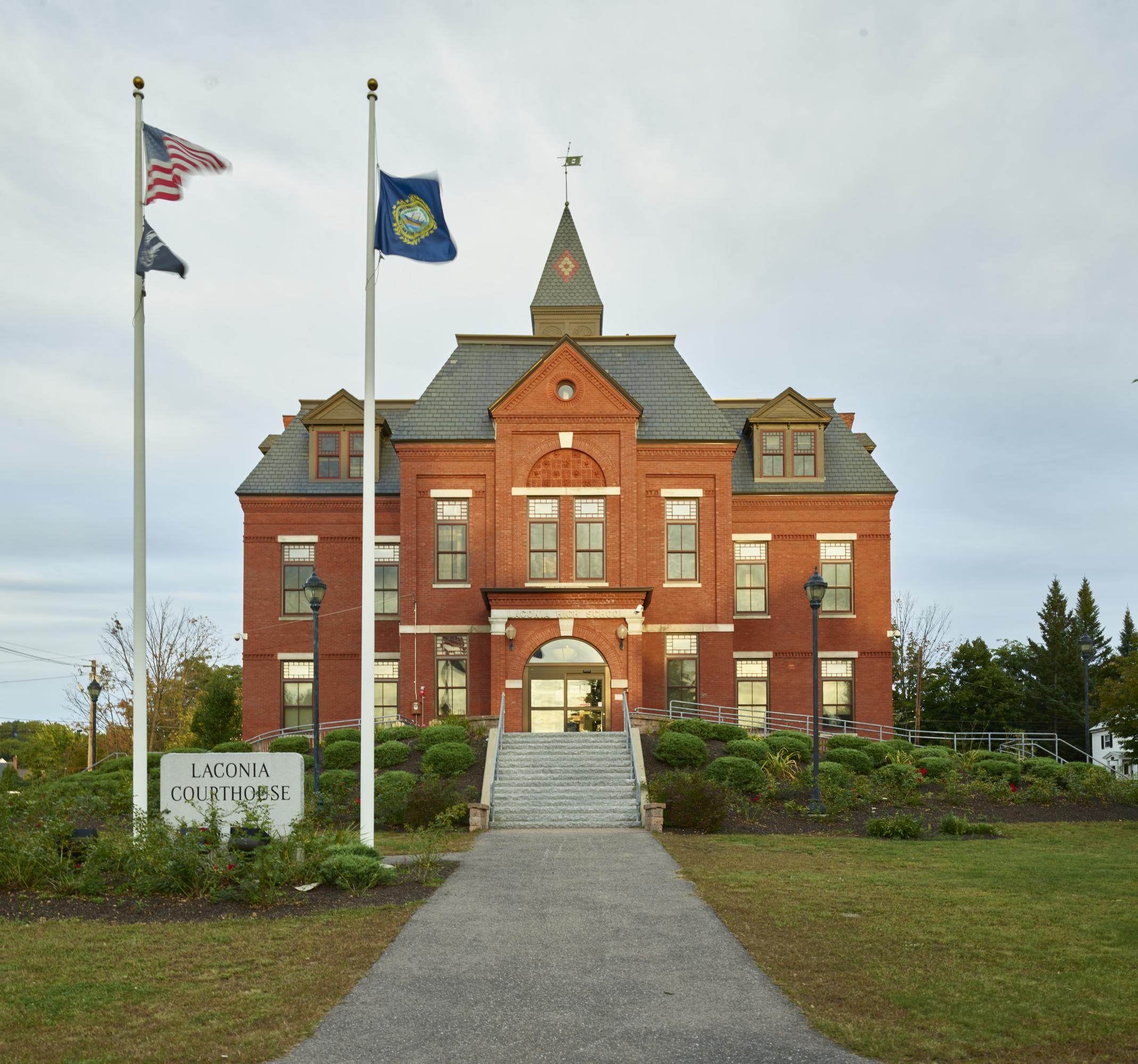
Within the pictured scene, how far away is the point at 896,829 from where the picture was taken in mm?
20297

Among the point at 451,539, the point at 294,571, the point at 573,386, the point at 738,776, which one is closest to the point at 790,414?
the point at 573,386

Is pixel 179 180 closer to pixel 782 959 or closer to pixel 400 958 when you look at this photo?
pixel 400 958

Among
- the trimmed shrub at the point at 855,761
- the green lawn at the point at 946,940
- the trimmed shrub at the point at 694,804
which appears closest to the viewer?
the green lawn at the point at 946,940

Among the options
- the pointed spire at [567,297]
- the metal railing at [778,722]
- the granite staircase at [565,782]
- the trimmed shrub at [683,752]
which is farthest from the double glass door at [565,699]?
the pointed spire at [567,297]

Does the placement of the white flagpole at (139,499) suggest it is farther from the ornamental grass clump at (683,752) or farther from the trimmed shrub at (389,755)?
the ornamental grass clump at (683,752)

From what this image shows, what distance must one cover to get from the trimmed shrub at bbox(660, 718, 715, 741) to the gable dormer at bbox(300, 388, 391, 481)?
14437 mm

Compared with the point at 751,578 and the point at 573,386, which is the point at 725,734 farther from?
the point at 573,386

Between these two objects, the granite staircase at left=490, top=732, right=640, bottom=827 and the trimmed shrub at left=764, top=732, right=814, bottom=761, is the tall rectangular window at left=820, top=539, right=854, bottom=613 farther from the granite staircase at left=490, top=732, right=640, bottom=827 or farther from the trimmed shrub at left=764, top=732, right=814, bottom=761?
the granite staircase at left=490, top=732, right=640, bottom=827

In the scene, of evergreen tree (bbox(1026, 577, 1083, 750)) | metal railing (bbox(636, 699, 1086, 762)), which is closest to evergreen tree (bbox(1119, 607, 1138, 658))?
evergreen tree (bbox(1026, 577, 1083, 750))

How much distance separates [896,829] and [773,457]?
18.4 meters

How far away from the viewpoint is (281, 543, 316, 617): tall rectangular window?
35.8m

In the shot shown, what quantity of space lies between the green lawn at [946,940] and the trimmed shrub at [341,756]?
1056cm

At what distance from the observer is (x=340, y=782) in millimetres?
23156

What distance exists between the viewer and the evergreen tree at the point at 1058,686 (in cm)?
6369
